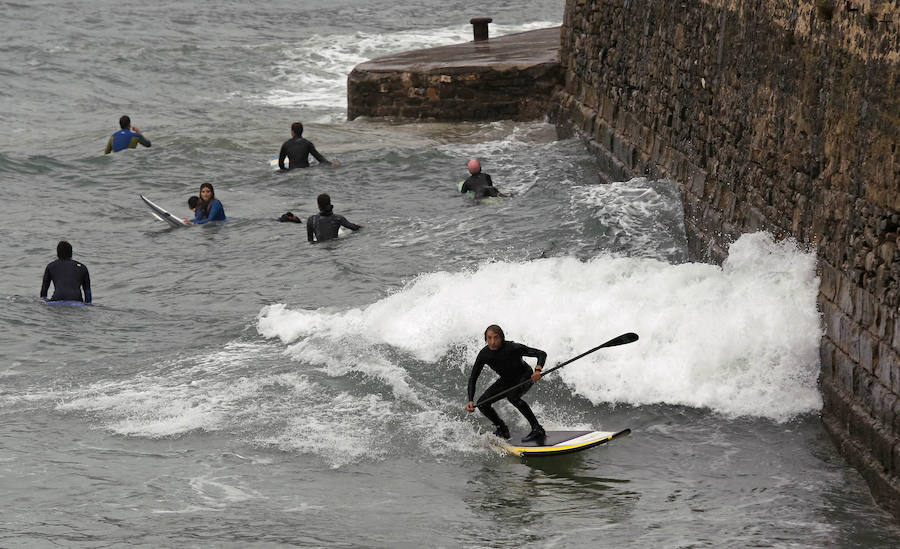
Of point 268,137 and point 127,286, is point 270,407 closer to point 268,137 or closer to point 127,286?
point 127,286

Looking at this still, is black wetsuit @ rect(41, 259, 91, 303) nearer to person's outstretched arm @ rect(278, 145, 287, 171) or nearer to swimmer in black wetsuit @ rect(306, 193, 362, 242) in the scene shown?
swimmer in black wetsuit @ rect(306, 193, 362, 242)

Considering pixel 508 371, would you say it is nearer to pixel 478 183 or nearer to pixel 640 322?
pixel 640 322

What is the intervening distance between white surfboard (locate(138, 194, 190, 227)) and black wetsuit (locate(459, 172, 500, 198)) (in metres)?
4.07

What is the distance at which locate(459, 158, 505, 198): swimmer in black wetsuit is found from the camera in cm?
1805

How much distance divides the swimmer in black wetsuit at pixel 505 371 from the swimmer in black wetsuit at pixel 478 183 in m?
7.77

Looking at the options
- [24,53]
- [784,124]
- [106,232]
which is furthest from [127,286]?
[24,53]

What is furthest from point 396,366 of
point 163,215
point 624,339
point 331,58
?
point 331,58

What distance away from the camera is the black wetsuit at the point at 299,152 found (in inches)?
814

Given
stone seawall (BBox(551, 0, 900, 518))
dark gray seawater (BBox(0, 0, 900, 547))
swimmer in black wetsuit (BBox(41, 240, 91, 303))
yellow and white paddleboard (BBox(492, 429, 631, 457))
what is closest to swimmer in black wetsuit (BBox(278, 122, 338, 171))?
dark gray seawater (BBox(0, 0, 900, 547))

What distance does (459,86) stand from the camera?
76.2 ft

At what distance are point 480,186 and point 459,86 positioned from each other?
550 cm

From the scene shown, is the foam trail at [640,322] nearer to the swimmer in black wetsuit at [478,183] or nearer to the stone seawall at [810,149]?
the stone seawall at [810,149]

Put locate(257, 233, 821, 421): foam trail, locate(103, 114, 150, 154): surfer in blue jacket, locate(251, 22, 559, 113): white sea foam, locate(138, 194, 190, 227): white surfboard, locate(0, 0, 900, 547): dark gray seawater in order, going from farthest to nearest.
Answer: locate(251, 22, 559, 113): white sea foam
locate(103, 114, 150, 154): surfer in blue jacket
locate(138, 194, 190, 227): white surfboard
locate(257, 233, 821, 421): foam trail
locate(0, 0, 900, 547): dark gray seawater

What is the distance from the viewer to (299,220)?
18.2 meters
